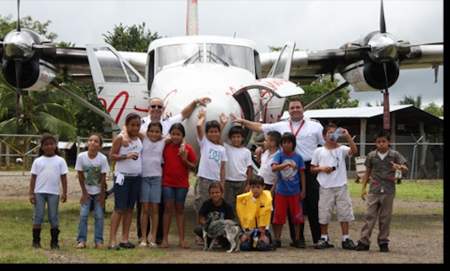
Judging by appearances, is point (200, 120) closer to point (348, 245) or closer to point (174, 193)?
point (174, 193)

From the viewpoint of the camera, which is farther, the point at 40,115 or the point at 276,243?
the point at 40,115

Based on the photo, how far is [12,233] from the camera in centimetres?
734

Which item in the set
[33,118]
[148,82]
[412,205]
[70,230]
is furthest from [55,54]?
[33,118]

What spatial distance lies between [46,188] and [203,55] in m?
3.57

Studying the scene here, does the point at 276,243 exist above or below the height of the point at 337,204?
below

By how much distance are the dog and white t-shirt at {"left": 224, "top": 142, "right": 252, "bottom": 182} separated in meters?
0.81

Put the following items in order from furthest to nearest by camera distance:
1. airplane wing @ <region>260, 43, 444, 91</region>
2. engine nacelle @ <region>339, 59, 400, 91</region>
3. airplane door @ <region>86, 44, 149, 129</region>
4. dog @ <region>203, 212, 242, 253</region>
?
airplane wing @ <region>260, 43, 444, 91</region> → engine nacelle @ <region>339, 59, 400, 91</region> → airplane door @ <region>86, 44, 149, 129</region> → dog @ <region>203, 212, 242, 253</region>

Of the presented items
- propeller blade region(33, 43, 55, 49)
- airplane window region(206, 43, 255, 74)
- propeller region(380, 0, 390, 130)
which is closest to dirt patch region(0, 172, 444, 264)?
propeller region(380, 0, 390, 130)

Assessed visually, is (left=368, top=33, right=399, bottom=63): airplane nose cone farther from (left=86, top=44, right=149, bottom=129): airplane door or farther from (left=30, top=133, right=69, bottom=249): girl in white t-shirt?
(left=30, top=133, right=69, bottom=249): girl in white t-shirt

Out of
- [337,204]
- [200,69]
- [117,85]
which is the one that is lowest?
[337,204]

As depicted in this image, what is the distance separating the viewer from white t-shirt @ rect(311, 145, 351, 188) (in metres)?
6.33

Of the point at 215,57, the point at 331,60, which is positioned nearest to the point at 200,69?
the point at 215,57

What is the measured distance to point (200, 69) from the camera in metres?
7.96

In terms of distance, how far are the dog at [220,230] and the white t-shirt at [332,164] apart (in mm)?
1216
